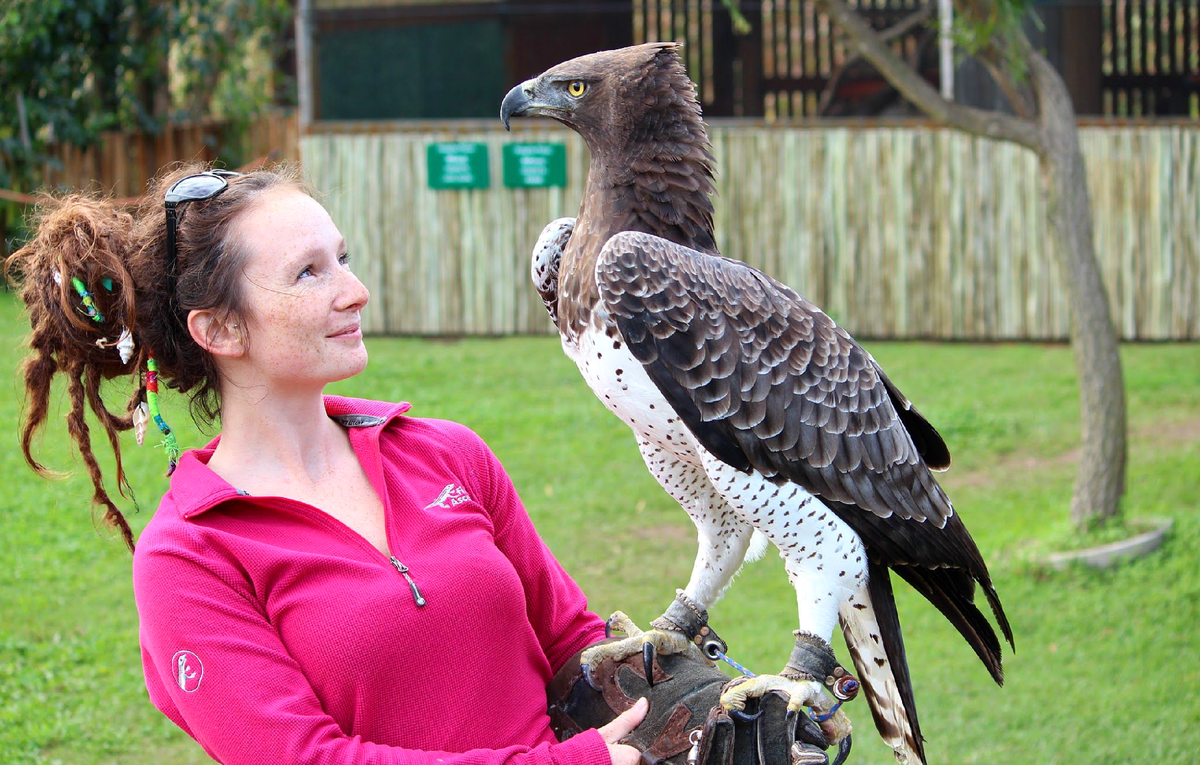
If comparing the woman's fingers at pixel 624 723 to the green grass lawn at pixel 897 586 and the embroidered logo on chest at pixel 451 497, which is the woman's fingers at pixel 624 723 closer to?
the embroidered logo on chest at pixel 451 497

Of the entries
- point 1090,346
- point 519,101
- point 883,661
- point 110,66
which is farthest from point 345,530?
point 110,66

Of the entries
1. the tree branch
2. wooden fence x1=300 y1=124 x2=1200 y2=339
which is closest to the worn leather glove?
the tree branch

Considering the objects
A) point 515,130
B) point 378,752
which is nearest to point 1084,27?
point 515,130

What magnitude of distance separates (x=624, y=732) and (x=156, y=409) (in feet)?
3.20

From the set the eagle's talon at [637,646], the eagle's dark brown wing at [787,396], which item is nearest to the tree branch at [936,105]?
the eagle's dark brown wing at [787,396]

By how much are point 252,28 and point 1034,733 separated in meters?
11.9

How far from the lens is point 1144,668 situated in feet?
15.4

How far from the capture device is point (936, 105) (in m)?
5.56

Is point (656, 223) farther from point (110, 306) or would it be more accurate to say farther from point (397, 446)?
point (110, 306)

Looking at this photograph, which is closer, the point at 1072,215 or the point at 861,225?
the point at 1072,215

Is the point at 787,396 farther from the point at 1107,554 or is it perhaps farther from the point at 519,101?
the point at 1107,554

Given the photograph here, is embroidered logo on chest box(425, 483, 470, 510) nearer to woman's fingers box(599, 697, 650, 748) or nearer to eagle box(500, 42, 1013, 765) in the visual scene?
eagle box(500, 42, 1013, 765)

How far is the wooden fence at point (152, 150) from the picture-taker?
1191 centimetres

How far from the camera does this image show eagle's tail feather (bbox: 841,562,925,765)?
2.34 meters
